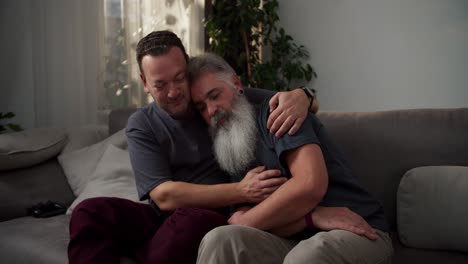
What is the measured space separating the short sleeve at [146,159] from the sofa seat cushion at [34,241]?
0.36 meters

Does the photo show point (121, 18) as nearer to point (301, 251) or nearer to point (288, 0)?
point (288, 0)

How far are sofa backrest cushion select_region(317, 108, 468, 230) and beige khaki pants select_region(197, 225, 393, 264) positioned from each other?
0.54m

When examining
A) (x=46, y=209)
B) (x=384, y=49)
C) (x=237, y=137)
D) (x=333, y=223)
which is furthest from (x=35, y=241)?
(x=384, y=49)

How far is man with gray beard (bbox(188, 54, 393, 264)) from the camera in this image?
4.20 feet

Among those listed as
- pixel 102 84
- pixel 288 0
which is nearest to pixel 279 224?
pixel 102 84

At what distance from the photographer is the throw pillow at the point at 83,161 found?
2.43 metres

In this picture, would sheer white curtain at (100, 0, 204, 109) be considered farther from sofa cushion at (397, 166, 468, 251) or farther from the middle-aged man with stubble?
sofa cushion at (397, 166, 468, 251)

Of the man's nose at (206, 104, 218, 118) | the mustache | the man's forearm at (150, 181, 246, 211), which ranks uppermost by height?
the man's nose at (206, 104, 218, 118)

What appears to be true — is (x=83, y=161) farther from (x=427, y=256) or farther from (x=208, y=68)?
→ (x=427, y=256)

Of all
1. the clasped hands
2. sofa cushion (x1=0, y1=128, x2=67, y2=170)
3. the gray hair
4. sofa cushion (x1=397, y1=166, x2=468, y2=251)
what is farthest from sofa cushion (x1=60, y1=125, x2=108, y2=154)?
sofa cushion (x1=397, y1=166, x2=468, y2=251)

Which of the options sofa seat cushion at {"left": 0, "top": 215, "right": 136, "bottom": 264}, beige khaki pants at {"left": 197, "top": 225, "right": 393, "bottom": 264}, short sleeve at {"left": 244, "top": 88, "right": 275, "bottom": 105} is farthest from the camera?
short sleeve at {"left": 244, "top": 88, "right": 275, "bottom": 105}

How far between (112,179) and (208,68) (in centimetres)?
88

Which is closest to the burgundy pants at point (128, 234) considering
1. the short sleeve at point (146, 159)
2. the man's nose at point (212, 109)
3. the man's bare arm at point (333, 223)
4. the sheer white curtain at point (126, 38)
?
the short sleeve at point (146, 159)

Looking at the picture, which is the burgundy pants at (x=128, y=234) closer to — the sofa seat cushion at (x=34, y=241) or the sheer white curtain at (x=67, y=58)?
the sofa seat cushion at (x=34, y=241)
